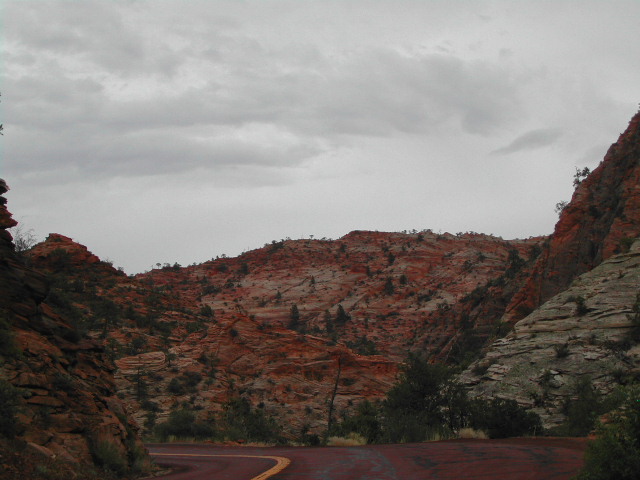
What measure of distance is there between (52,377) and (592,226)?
46299 mm

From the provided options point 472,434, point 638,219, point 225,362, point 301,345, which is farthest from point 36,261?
point 638,219

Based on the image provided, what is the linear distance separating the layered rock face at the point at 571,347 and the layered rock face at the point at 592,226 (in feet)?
15.6

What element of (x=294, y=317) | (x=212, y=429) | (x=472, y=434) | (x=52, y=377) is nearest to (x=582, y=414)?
(x=472, y=434)

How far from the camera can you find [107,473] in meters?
13.0

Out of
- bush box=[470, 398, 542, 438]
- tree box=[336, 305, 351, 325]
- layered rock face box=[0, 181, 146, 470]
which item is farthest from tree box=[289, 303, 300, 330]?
layered rock face box=[0, 181, 146, 470]

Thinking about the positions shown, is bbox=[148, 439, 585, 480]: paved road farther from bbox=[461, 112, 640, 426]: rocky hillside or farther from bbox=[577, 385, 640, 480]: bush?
bbox=[461, 112, 640, 426]: rocky hillside

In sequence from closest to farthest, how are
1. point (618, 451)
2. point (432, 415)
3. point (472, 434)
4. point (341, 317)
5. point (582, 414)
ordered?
point (618, 451) → point (472, 434) → point (582, 414) → point (432, 415) → point (341, 317)

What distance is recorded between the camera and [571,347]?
33094mm

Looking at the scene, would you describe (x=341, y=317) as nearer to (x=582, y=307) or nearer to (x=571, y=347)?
(x=582, y=307)

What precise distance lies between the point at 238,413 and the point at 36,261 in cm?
2714

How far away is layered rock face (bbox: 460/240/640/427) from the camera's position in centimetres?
2953

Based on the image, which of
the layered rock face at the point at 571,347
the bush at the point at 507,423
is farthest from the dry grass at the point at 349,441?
the layered rock face at the point at 571,347

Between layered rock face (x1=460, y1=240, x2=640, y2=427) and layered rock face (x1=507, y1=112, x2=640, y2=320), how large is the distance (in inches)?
188

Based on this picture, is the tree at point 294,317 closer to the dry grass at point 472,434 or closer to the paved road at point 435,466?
the dry grass at point 472,434
